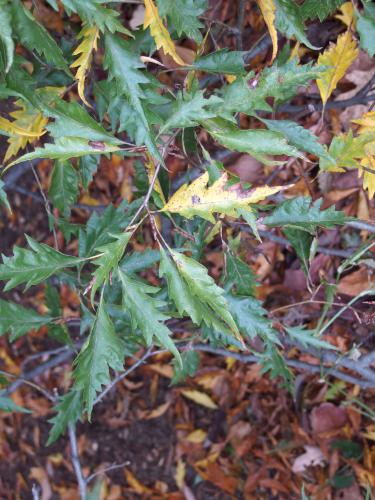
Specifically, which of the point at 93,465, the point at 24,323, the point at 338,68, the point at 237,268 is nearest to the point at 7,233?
the point at 93,465

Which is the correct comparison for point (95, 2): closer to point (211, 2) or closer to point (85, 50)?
point (85, 50)

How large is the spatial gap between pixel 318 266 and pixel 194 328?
0.66 m

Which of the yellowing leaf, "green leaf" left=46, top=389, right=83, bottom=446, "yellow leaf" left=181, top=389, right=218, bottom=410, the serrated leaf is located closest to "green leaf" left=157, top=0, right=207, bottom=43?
the yellowing leaf

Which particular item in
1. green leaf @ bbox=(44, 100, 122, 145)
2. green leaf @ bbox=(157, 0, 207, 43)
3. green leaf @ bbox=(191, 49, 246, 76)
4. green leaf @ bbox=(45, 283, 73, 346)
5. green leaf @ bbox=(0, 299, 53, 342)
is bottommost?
green leaf @ bbox=(45, 283, 73, 346)

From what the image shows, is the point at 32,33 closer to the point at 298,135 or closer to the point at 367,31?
the point at 298,135

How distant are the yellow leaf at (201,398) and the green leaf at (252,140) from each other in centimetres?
138

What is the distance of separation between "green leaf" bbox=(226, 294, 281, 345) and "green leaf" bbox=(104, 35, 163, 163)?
394 millimetres

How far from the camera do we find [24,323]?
3.94 ft

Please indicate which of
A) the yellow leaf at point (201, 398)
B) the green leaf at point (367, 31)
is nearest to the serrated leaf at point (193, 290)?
the green leaf at point (367, 31)

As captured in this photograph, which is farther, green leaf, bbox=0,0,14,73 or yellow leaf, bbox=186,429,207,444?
yellow leaf, bbox=186,429,207,444

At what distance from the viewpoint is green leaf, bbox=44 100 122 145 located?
2.81ft

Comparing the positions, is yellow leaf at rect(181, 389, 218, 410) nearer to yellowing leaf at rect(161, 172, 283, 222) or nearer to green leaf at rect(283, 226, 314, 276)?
green leaf at rect(283, 226, 314, 276)

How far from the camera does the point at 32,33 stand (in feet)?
2.71

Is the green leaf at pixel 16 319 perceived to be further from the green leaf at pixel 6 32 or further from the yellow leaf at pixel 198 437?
the yellow leaf at pixel 198 437
